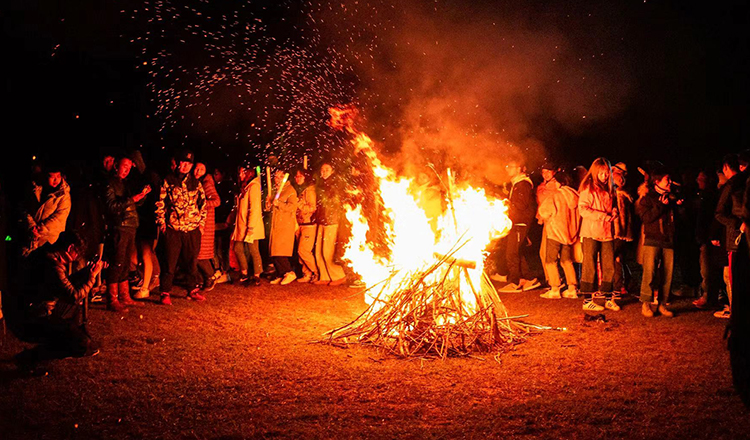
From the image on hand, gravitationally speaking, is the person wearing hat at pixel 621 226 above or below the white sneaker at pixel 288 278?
above

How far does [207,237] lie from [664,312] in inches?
275

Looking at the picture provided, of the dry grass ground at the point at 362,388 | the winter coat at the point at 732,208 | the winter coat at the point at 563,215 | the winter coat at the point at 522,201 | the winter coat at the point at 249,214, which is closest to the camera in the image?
the dry grass ground at the point at 362,388

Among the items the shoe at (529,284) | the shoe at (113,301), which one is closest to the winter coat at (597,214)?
the shoe at (529,284)

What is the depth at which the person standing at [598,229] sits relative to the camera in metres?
8.68

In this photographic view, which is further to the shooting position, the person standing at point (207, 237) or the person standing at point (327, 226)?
the person standing at point (327, 226)

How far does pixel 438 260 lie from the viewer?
6949 mm

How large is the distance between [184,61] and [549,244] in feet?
41.8

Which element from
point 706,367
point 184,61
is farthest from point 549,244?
point 184,61

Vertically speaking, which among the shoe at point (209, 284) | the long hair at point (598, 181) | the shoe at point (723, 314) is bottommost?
the shoe at point (723, 314)

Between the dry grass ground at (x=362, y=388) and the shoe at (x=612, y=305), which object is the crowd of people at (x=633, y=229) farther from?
the dry grass ground at (x=362, y=388)

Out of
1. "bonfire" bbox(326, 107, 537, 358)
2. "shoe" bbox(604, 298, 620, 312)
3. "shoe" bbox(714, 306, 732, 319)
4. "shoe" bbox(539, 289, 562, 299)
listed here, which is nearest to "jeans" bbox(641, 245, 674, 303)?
"shoe" bbox(604, 298, 620, 312)

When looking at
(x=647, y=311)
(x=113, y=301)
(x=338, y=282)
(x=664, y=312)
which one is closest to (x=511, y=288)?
(x=647, y=311)

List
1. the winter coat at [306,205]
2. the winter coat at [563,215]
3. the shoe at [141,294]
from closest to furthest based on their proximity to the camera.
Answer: the shoe at [141,294]
the winter coat at [563,215]
the winter coat at [306,205]

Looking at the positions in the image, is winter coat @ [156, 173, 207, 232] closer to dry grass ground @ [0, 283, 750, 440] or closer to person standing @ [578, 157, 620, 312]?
dry grass ground @ [0, 283, 750, 440]
